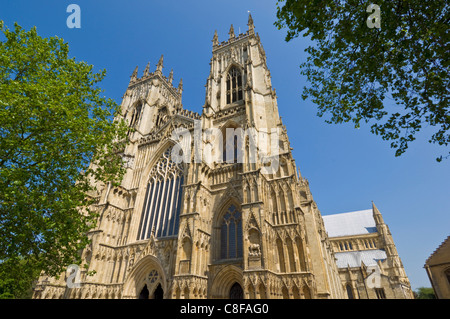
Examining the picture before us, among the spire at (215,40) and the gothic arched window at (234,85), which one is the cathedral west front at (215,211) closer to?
the gothic arched window at (234,85)

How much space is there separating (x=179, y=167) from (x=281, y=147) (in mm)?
10163

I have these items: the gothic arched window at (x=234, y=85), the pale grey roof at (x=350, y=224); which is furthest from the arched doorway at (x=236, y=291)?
Answer: the pale grey roof at (x=350, y=224)

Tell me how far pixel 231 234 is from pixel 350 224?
4665 cm

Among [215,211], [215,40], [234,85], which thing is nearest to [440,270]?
[215,211]

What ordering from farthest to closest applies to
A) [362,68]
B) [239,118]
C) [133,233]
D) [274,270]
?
[239,118]
[133,233]
[274,270]
[362,68]

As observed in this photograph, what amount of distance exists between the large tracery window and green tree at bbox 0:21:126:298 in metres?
11.2

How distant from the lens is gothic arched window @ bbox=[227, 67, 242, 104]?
27078 mm

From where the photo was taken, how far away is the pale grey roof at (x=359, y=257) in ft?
138

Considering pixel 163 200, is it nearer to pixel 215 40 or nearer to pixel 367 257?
pixel 215 40

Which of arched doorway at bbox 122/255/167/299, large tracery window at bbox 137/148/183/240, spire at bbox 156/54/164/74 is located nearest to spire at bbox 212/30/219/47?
spire at bbox 156/54/164/74

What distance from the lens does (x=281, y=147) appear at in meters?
20.3

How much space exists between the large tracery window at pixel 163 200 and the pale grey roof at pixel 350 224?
43.6 metres
